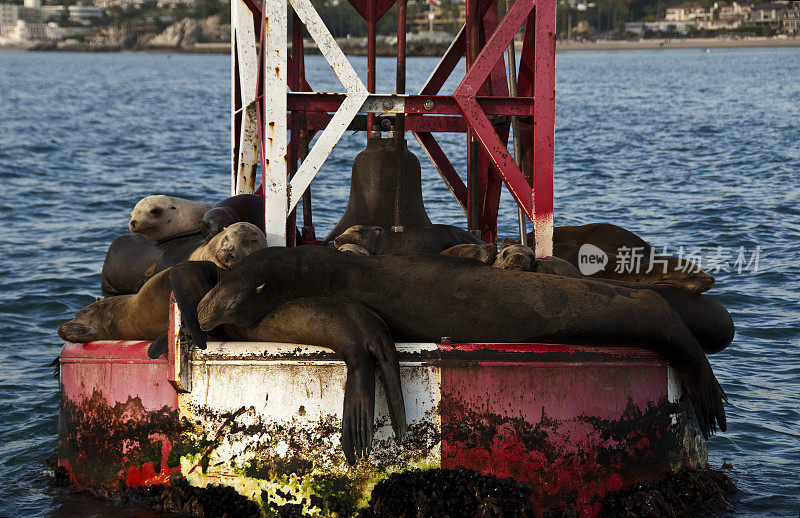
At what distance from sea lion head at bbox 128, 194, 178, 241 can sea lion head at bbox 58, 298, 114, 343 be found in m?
1.04

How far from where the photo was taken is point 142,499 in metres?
6.63

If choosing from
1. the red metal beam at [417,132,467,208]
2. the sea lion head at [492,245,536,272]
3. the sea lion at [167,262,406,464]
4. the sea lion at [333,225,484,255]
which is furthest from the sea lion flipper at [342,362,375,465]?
the red metal beam at [417,132,467,208]

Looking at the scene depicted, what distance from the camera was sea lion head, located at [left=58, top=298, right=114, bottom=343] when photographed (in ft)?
23.6

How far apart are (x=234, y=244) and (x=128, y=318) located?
34.8 inches

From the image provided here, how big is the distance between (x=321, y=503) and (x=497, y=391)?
117 cm

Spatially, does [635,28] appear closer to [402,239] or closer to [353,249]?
[402,239]

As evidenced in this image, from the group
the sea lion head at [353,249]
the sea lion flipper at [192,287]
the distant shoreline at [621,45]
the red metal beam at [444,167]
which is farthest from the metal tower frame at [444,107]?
the distant shoreline at [621,45]

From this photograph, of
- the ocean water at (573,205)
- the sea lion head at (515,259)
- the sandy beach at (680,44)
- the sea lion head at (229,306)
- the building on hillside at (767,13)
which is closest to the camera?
the sea lion head at (229,306)

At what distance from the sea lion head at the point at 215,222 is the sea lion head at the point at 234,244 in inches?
18.7

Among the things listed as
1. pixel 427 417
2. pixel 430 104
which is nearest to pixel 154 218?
pixel 430 104

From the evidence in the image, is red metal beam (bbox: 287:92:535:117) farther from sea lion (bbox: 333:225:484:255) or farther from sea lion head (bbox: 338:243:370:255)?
sea lion head (bbox: 338:243:370:255)

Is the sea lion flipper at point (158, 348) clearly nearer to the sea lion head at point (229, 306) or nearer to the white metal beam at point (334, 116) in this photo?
the sea lion head at point (229, 306)

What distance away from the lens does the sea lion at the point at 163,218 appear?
8.24m

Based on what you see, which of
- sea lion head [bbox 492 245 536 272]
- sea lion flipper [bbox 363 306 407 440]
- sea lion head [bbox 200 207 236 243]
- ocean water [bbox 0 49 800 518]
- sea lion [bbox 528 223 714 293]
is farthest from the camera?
ocean water [bbox 0 49 800 518]
